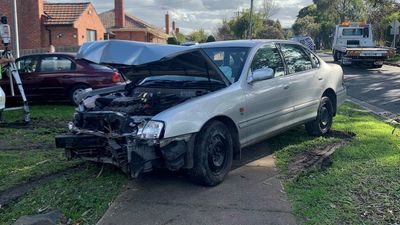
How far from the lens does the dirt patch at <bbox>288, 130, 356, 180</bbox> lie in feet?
19.3

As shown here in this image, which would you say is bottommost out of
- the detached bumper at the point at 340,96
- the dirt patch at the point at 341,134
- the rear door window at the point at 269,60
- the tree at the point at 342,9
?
the dirt patch at the point at 341,134

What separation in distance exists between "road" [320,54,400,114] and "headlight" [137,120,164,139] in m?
8.02

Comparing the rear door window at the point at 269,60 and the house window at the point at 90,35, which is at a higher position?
the house window at the point at 90,35

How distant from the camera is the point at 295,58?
711 cm

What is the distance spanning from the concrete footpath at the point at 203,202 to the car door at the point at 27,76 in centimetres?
723

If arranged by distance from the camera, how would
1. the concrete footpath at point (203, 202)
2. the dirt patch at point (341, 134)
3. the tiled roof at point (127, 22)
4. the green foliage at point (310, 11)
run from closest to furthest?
the concrete footpath at point (203, 202)
the dirt patch at point (341, 134)
the tiled roof at point (127, 22)
the green foliage at point (310, 11)

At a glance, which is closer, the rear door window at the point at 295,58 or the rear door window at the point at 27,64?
the rear door window at the point at 295,58

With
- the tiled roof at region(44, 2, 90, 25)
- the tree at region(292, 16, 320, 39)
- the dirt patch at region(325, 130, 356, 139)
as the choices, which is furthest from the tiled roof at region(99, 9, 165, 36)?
the dirt patch at region(325, 130, 356, 139)

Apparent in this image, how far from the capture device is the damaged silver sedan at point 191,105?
484cm

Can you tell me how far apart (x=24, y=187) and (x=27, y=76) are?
714 cm

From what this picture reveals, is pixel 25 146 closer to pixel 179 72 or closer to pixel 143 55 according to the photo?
pixel 179 72

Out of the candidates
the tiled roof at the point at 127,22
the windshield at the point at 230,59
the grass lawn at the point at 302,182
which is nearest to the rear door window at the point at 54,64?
the grass lawn at the point at 302,182

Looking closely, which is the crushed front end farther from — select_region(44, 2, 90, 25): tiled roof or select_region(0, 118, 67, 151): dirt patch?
select_region(44, 2, 90, 25): tiled roof

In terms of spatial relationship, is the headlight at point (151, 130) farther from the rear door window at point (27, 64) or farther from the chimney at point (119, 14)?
the chimney at point (119, 14)
